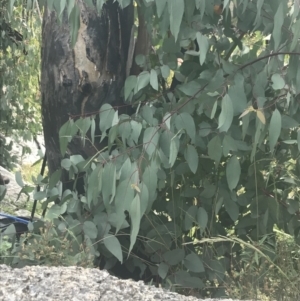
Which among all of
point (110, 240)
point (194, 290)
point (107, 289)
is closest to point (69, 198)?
point (110, 240)

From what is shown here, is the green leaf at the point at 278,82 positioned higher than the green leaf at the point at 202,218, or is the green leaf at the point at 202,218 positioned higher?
the green leaf at the point at 278,82

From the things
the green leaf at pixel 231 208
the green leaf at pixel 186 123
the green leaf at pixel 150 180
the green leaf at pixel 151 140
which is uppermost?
the green leaf at pixel 186 123

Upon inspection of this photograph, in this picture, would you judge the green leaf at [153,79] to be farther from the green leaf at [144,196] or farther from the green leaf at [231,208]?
the green leaf at [231,208]

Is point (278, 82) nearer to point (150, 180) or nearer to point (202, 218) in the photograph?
point (150, 180)

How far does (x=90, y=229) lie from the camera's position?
2754mm

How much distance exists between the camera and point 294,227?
2.92 m

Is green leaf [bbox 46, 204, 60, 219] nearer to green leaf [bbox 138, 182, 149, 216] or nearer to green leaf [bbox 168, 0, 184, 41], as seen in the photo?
green leaf [bbox 138, 182, 149, 216]

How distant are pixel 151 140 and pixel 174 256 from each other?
2.99 feet

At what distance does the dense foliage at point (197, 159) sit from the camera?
2217 mm

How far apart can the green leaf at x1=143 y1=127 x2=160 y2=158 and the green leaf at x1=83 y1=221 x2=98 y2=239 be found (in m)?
0.67

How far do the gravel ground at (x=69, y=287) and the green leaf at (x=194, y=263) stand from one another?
32.7 inches

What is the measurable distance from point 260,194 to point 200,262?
0.45m

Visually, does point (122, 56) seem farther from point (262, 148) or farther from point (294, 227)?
point (294, 227)

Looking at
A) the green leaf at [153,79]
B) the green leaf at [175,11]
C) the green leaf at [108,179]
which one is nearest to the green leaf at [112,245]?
the green leaf at [108,179]
